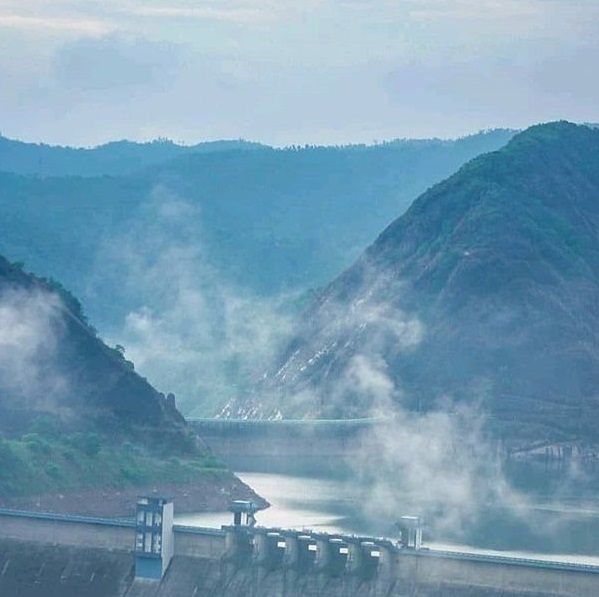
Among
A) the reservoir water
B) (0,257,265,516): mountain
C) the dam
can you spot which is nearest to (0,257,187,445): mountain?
(0,257,265,516): mountain

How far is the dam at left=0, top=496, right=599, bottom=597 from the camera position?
96.9 meters

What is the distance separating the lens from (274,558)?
10400cm

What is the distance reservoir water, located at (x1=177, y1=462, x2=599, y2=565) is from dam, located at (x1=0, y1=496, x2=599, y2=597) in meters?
24.1

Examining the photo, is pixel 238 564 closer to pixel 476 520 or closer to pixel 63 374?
pixel 476 520

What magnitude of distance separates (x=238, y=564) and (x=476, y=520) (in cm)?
5426

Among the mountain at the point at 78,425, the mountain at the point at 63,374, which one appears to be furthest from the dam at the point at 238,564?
the mountain at the point at 63,374

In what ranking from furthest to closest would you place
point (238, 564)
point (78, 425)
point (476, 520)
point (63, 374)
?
point (63, 374) → point (78, 425) → point (476, 520) → point (238, 564)

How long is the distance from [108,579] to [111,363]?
2614 inches

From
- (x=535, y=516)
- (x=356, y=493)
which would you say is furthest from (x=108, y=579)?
(x=356, y=493)

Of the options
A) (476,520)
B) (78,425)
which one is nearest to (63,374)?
(78,425)

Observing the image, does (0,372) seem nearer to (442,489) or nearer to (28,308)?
(28,308)

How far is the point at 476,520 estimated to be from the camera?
15762 cm

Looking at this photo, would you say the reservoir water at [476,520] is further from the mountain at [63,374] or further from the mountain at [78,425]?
the mountain at [63,374]

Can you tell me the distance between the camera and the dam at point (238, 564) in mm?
96875
